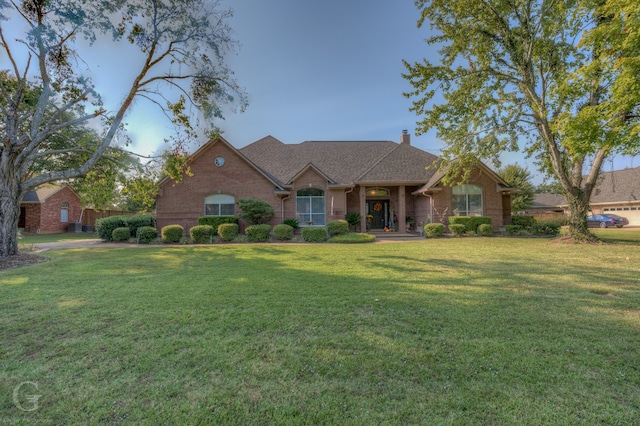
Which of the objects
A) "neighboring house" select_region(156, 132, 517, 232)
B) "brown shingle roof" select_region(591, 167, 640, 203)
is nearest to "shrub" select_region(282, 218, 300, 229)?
"neighboring house" select_region(156, 132, 517, 232)

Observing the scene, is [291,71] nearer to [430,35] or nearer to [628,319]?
[430,35]

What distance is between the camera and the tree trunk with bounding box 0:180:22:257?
32.3ft

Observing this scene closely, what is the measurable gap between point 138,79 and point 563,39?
19.6 m

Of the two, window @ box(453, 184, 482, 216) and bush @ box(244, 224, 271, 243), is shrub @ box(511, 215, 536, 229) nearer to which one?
window @ box(453, 184, 482, 216)

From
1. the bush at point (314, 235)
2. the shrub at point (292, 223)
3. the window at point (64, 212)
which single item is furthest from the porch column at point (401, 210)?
the window at point (64, 212)

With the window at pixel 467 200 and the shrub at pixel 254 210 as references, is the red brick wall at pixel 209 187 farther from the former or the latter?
the window at pixel 467 200

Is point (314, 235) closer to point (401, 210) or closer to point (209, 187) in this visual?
point (401, 210)

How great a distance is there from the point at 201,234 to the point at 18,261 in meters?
7.04

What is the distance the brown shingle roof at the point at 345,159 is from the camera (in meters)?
19.4

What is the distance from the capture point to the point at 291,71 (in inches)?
584

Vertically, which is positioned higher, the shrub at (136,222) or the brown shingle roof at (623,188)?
the brown shingle roof at (623,188)

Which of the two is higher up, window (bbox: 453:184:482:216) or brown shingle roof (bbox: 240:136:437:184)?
brown shingle roof (bbox: 240:136:437:184)

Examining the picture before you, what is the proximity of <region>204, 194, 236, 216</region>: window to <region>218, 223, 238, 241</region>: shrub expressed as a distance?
8.29 ft

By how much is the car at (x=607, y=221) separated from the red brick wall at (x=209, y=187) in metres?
34.4
